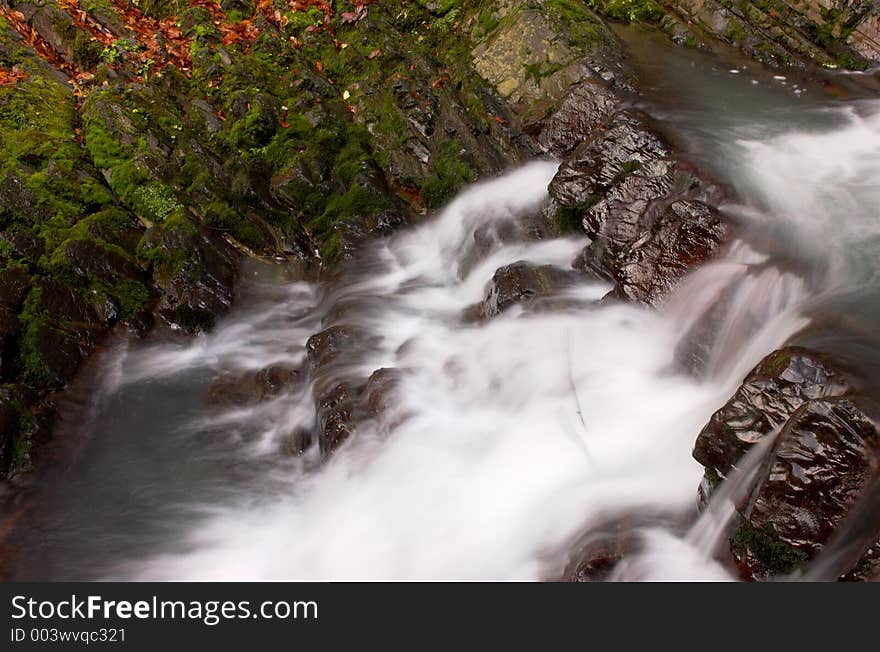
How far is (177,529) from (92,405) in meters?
2.15

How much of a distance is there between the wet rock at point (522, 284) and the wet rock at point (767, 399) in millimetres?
3390

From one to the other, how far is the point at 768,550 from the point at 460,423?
334 centimetres

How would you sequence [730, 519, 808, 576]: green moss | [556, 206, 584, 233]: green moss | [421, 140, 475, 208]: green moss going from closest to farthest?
[730, 519, 808, 576]: green moss, [556, 206, 584, 233]: green moss, [421, 140, 475, 208]: green moss

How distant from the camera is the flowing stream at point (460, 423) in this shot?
20.0 ft

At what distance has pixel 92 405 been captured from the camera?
7.81 metres

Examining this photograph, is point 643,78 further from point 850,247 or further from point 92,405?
point 92,405

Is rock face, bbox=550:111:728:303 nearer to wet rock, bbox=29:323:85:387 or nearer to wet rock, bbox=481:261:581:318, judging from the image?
wet rock, bbox=481:261:581:318

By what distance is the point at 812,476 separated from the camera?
441 cm

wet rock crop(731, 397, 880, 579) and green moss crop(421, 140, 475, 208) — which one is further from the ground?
green moss crop(421, 140, 475, 208)

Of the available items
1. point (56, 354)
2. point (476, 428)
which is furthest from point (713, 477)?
point (56, 354)

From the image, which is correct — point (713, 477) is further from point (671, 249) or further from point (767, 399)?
point (671, 249)

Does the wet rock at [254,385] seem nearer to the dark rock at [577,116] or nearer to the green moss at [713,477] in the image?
the green moss at [713,477]

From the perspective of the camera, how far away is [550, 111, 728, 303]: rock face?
7586 millimetres

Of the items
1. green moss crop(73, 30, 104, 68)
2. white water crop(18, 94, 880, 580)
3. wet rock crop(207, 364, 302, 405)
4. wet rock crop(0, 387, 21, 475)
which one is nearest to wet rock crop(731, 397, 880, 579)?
white water crop(18, 94, 880, 580)
